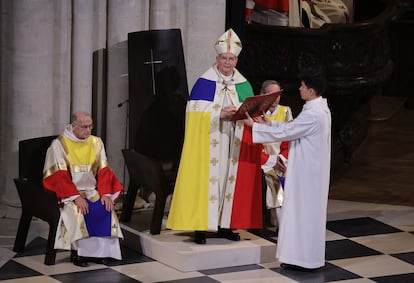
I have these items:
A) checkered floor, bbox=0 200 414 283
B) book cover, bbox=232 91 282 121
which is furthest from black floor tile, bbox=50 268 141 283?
book cover, bbox=232 91 282 121

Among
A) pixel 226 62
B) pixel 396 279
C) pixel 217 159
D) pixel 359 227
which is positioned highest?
pixel 226 62

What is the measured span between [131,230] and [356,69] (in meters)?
3.25

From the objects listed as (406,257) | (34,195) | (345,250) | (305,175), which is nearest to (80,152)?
(34,195)

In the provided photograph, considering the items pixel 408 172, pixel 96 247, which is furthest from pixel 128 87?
pixel 408 172

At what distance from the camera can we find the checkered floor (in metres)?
8.49

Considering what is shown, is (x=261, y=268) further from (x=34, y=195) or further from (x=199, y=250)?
(x=34, y=195)

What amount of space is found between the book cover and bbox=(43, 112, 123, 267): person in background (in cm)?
103

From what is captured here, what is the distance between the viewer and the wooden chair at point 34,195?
8.60 meters

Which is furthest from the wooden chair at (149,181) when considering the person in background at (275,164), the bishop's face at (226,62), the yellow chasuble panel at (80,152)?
the bishop's face at (226,62)

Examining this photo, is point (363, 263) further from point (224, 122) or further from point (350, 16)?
point (350, 16)

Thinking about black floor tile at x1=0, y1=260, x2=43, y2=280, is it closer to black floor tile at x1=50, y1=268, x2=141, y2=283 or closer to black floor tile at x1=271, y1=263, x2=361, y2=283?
black floor tile at x1=50, y1=268, x2=141, y2=283

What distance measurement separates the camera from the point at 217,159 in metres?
8.78

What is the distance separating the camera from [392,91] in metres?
15.7

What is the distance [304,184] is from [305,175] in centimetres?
6
